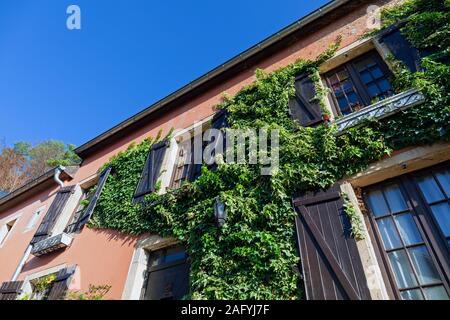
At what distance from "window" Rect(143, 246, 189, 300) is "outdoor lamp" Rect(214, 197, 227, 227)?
111cm

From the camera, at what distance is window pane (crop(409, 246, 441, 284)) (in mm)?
3086

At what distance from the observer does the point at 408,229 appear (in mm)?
3467

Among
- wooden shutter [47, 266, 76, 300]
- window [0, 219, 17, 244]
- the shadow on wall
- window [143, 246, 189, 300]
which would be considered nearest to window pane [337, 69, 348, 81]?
window [143, 246, 189, 300]

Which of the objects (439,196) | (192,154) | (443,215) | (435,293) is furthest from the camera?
(192,154)

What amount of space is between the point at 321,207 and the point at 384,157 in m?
1.09

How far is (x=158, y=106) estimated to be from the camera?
327 inches

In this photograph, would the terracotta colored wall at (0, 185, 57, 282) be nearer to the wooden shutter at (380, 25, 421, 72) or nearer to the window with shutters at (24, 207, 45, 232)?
the window with shutters at (24, 207, 45, 232)

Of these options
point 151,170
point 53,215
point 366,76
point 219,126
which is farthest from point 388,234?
point 53,215

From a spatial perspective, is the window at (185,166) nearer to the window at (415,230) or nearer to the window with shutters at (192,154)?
the window with shutters at (192,154)

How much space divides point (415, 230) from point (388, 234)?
30 cm

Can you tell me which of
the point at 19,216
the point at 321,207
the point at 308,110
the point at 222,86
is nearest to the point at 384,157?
the point at 321,207

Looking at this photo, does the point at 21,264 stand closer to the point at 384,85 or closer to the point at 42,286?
the point at 42,286

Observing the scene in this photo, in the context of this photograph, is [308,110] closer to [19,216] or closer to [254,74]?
[254,74]

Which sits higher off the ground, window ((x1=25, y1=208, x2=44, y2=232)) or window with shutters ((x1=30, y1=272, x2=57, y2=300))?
window ((x1=25, y1=208, x2=44, y2=232))
